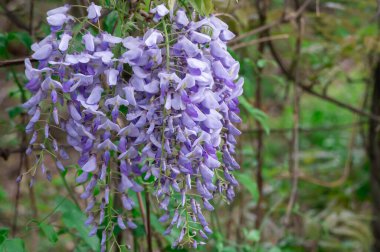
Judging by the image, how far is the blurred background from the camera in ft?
5.98

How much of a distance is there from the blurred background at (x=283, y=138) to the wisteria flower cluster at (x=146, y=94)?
1.11ft

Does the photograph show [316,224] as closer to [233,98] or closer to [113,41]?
[233,98]

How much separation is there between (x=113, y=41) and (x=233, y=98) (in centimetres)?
27

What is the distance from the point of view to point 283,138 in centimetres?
486

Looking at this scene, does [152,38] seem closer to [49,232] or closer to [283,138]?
[49,232]

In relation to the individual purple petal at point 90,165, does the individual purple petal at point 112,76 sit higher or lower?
higher

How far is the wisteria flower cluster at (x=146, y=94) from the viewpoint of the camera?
1.03m

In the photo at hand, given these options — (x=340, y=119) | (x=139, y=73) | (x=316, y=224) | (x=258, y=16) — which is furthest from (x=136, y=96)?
(x=340, y=119)

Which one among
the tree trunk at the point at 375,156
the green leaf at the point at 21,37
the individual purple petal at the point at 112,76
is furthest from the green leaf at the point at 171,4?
the tree trunk at the point at 375,156

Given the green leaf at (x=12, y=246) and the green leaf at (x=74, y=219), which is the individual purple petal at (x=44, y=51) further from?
the green leaf at (x=74, y=219)

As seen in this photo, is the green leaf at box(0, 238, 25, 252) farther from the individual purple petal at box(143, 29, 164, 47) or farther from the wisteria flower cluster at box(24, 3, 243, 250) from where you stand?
the individual purple petal at box(143, 29, 164, 47)

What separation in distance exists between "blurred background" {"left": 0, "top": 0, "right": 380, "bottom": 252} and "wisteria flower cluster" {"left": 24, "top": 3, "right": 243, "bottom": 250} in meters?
0.34

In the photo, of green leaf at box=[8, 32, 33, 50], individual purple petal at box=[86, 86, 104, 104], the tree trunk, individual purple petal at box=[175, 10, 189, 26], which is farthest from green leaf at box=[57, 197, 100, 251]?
the tree trunk

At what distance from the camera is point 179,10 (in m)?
1.10
